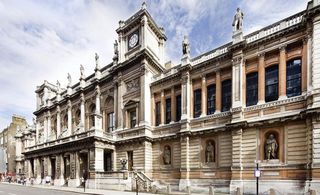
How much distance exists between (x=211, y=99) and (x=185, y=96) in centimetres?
283

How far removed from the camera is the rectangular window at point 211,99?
86.0 ft

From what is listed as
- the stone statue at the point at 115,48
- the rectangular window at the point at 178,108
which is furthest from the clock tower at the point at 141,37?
the rectangular window at the point at 178,108

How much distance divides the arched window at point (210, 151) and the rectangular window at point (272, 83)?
264 inches

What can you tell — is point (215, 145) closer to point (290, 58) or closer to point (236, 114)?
point (236, 114)

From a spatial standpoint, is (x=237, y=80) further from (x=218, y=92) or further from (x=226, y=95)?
(x=218, y=92)

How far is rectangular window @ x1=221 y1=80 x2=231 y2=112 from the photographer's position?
24953 millimetres

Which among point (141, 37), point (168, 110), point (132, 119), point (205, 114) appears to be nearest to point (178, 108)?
point (168, 110)

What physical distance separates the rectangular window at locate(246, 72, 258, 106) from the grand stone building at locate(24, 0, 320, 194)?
0.30ft

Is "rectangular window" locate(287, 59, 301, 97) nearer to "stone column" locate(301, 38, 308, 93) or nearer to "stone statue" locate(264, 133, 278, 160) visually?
"stone column" locate(301, 38, 308, 93)

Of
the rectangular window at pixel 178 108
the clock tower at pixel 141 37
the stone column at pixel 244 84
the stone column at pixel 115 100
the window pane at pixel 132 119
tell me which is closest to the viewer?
the stone column at pixel 244 84

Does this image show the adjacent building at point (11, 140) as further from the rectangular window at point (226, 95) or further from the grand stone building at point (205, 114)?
the rectangular window at point (226, 95)

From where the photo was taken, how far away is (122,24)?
1385 inches

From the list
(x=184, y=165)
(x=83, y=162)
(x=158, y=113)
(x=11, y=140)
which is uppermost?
(x=158, y=113)

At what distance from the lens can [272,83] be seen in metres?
22.2
